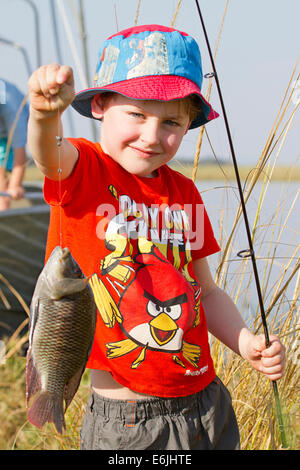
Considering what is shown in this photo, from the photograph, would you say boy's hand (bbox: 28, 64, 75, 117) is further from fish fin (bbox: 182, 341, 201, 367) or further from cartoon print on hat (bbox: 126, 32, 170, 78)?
fish fin (bbox: 182, 341, 201, 367)

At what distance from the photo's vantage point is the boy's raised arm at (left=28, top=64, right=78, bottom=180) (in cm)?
134

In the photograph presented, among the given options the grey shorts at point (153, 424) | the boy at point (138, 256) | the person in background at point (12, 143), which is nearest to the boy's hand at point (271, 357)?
the boy at point (138, 256)

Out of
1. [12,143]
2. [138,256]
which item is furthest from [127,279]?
[12,143]

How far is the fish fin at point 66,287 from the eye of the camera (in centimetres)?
130

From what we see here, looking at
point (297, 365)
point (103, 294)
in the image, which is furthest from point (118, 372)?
point (297, 365)

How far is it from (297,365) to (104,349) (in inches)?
52.2

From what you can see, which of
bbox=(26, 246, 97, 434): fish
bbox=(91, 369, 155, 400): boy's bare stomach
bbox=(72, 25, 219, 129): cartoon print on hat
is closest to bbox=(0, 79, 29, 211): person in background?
bbox=(72, 25, 219, 129): cartoon print on hat

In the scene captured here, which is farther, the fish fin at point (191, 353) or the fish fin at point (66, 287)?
the fish fin at point (191, 353)

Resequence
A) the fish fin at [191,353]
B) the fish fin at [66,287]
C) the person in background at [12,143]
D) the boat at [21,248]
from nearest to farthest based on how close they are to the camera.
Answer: the fish fin at [66,287]
the fish fin at [191,353]
the person in background at [12,143]
the boat at [21,248]

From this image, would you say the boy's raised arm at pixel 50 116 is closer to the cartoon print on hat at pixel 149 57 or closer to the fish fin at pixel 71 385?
the cartoon print on hat at pixel 149 57

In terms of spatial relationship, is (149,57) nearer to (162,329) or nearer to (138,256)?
(138,256)

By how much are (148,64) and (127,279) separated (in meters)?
0.74

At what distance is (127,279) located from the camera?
181 cm

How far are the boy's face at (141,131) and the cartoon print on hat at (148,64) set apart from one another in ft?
0.17
